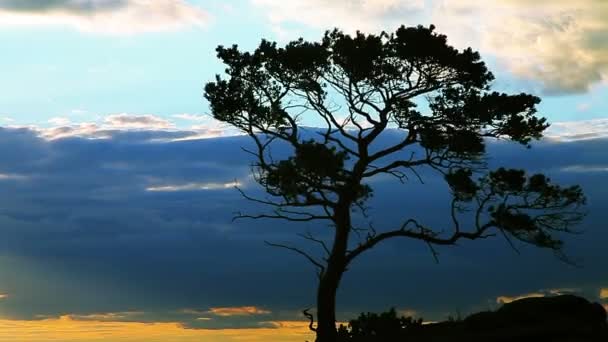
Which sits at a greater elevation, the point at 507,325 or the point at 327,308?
the point at 327,308

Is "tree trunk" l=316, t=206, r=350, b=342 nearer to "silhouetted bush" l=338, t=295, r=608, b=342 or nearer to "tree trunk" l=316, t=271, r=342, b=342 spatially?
"tree trunk" l=316, t=271, r=342, b=342

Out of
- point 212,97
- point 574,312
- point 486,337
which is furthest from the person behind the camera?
point 212,97

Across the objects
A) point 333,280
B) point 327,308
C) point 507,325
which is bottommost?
point 507,325

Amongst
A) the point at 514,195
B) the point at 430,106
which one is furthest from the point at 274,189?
the point at 514,195

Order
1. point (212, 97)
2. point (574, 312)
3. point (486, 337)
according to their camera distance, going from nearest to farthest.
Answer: point (486, 337), point (574, 312), point (212, 97)

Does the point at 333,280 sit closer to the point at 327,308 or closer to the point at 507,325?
the point at 327,308

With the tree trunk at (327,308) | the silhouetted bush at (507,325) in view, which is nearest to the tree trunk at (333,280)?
the tree trunk at (327,308)

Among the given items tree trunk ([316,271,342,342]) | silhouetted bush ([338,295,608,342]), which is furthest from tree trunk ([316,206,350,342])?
silhouetted bush ([338,295,608,342])

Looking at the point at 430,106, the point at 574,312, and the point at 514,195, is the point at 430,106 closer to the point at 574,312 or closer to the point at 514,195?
the point at 514,195

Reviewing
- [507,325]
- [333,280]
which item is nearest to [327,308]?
[333,280]

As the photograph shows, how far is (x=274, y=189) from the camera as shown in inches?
1341

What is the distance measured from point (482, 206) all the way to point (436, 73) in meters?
4.91

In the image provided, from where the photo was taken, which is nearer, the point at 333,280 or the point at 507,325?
the point at 507,325

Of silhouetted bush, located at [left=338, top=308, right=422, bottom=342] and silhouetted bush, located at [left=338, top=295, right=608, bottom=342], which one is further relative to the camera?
silhouetted bush, located at [left=338, top=308, right=422, bottom=342]
